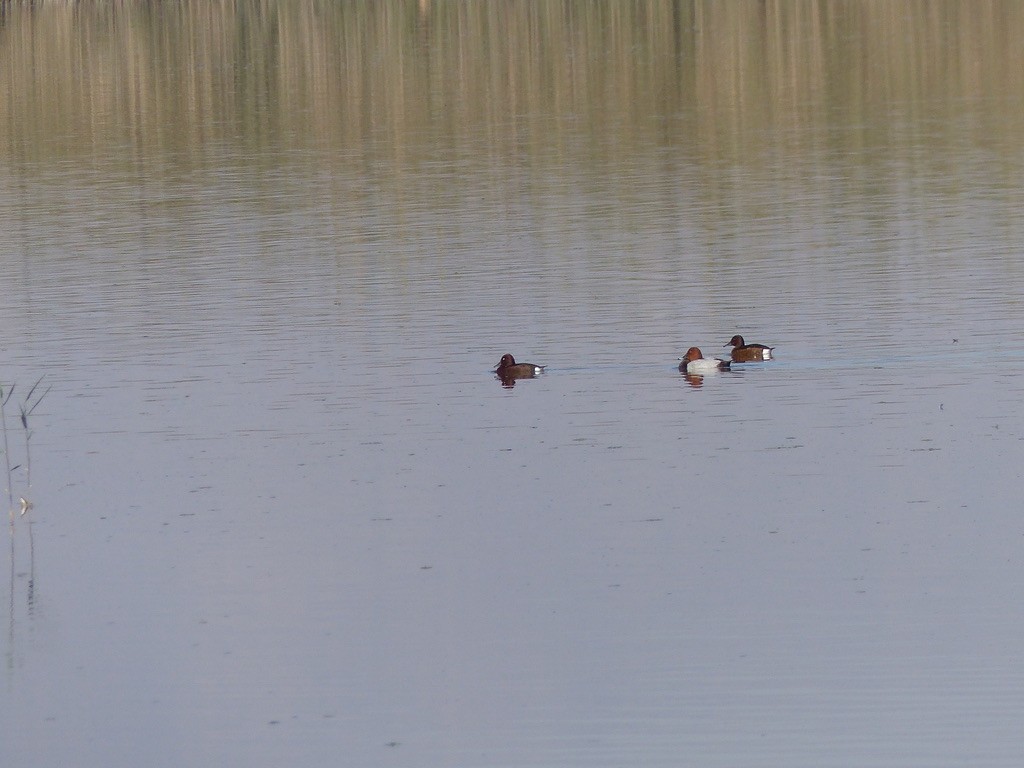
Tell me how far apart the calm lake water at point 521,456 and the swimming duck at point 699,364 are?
190mm

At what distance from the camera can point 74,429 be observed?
16297 millimetres

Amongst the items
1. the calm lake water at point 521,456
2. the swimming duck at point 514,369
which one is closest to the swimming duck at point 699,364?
the calm lake water at point 521,456

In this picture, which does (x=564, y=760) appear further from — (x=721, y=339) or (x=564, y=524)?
(x=721, y=339)

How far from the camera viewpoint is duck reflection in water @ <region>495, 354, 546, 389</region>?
17.5 m

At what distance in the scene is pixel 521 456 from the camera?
581 inches

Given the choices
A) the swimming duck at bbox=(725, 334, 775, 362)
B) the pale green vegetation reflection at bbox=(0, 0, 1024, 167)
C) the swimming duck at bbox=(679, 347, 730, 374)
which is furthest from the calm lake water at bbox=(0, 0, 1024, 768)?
the pale green vegetation reflection at bbox=(0, 0, 1024, 167)

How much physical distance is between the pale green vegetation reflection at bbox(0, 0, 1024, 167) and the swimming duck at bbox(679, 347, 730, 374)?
1714 centimetres

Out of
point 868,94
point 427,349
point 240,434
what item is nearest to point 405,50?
point 868,94

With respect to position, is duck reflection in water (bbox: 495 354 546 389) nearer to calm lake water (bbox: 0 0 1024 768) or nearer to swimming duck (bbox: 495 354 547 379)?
swimming duck (bbox: 495 354 547 379)

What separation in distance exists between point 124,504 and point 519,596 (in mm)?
3662

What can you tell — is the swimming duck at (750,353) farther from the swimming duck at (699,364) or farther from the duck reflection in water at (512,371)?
the duck reflection in water at (512,371)

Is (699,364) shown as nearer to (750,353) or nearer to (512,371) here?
(750,353)

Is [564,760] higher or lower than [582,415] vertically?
lower

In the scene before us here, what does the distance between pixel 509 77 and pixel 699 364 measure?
32.4 meters
